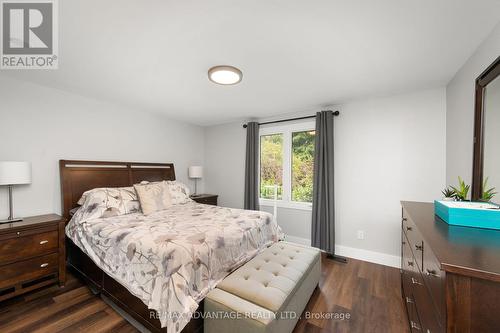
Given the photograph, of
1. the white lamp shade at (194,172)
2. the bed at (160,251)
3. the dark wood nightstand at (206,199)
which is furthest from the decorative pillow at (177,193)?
the white lamp shade at (194,172)

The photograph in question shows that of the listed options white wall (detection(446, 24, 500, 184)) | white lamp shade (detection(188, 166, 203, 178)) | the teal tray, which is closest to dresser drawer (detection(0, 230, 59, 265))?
white lamp shade (detection(188, 166, 203, 178))

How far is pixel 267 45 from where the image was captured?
1699 mm

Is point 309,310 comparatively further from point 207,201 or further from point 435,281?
point 207,201

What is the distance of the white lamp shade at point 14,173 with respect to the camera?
202 cm

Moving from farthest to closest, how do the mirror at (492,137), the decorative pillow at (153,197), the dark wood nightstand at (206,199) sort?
the dark wood nightstand at (206,199) → the decorative pillow at (153,197) → the mirror at (492,137)

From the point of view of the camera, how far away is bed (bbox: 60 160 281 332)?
1408 mm

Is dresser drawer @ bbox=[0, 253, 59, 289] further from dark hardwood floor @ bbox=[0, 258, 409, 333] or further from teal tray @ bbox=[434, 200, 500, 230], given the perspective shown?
teal tray @ bbox=[434, 200, 500, 230]

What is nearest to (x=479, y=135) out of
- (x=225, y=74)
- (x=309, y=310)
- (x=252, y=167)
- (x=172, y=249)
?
(x=309, y=310)

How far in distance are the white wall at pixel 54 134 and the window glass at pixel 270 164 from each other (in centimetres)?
211

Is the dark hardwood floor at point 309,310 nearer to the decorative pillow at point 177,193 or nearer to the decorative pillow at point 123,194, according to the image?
the decorative pillow at point 123,194

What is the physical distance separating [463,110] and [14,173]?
459cm

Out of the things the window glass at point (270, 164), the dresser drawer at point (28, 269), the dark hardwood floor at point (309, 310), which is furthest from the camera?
the window glass at point (270, 164)

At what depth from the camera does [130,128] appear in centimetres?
340

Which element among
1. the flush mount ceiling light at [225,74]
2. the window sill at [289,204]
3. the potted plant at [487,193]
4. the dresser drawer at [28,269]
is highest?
the flush mount ceiling light at [225,74]
